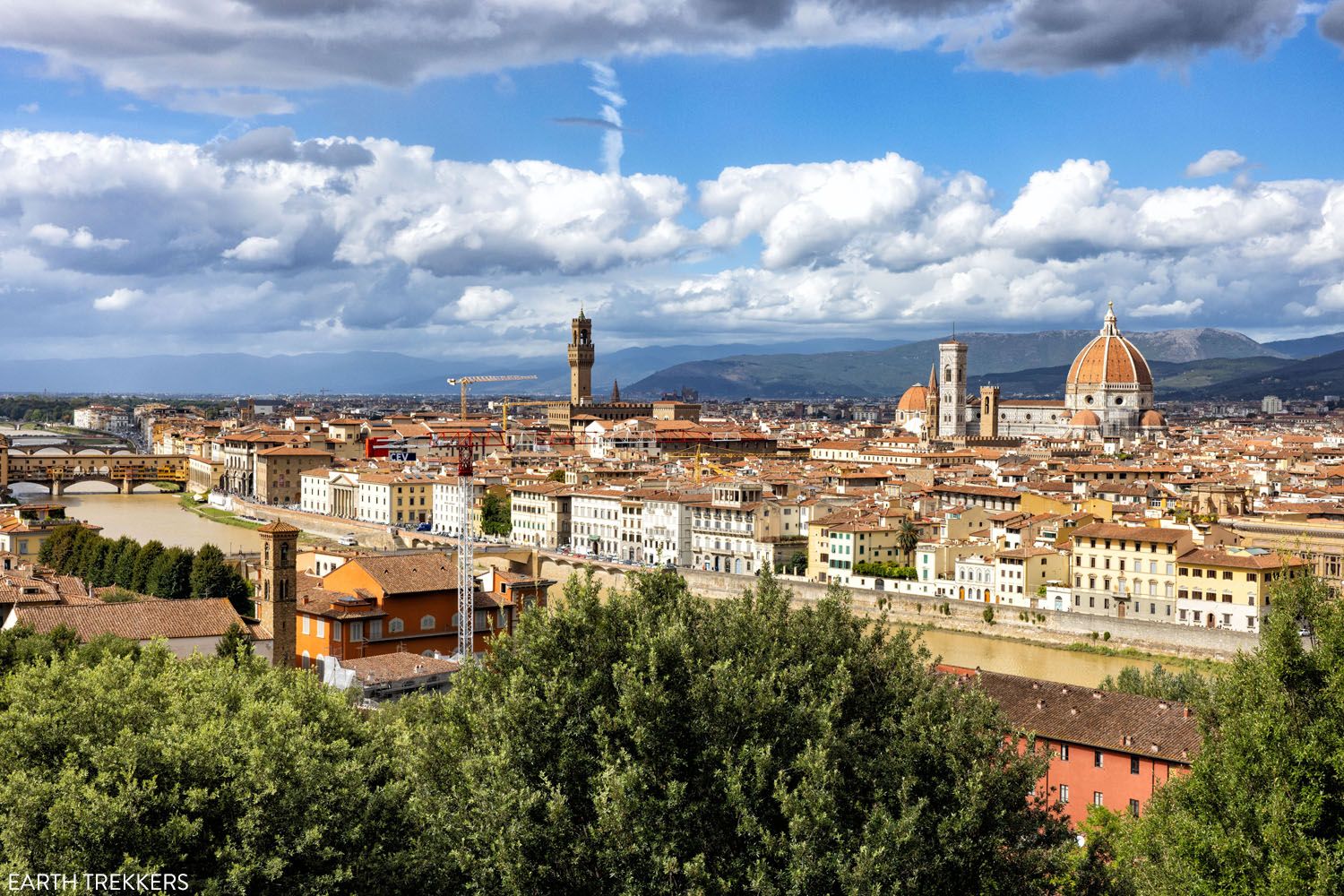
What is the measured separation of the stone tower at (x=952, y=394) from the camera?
3369 inches

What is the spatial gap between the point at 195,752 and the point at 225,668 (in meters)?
2.44

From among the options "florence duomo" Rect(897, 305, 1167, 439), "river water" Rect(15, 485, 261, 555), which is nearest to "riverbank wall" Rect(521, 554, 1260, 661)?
"river water" Rect(15, 485, 261, 555)

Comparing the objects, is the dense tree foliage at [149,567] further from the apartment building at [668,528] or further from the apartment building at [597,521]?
the apartment building at [597,521]

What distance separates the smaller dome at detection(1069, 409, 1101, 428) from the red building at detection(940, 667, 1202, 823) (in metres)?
69.4

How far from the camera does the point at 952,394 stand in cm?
8656

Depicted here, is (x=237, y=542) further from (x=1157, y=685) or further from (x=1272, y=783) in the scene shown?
(x=1272, y=783)

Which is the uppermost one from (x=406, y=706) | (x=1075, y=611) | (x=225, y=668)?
(x=225, y=668)

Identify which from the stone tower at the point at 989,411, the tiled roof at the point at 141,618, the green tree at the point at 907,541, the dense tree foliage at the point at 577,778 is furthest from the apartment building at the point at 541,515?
the stone tower at the point at 989,411

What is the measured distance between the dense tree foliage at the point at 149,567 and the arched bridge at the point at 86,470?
36.4 m

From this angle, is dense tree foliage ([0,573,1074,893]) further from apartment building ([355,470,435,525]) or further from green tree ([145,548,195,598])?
apartment building ([355,470,435,525])

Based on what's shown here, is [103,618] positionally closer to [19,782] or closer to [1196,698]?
[19,782]

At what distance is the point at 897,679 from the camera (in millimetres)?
8781

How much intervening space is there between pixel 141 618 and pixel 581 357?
78.7 metres

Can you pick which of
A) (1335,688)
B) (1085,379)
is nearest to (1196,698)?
(1335,688)
